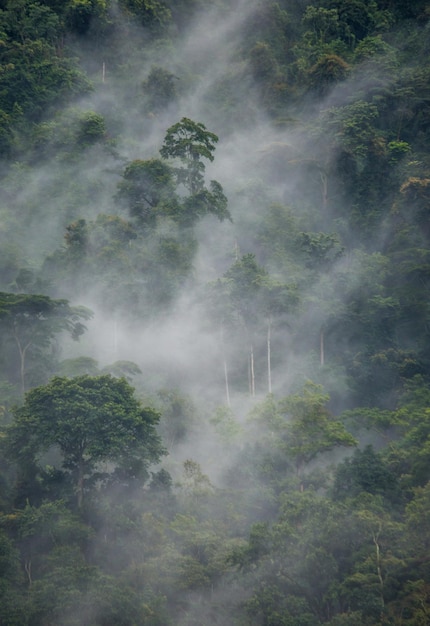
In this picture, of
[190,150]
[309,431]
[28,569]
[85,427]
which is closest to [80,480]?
[85,427]

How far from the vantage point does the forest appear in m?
22.7

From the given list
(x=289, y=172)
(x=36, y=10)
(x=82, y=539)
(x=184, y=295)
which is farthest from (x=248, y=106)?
(x=82, y=539)

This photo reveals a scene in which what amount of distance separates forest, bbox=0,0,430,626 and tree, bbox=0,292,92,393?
113mm

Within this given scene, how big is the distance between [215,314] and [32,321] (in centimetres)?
763

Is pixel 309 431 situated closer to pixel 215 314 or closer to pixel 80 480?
pixel 215 314

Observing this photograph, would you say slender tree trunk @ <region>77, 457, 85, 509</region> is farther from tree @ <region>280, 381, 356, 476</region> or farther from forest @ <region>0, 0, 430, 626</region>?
tree @ <region>280, 381, 356, 476</region>

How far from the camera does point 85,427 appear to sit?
2566 cm

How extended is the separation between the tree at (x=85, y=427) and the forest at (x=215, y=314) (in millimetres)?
93

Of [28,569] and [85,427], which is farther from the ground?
[85,427]

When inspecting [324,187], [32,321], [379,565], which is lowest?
[379,565]

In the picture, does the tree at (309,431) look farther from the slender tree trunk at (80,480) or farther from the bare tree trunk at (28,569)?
the bare tree trunk at (28,569)

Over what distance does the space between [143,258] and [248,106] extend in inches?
646

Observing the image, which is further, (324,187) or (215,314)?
(324,187)

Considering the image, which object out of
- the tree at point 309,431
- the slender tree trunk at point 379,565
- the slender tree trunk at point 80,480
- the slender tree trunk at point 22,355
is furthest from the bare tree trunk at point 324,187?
the slender tree trunk at point 379,565
